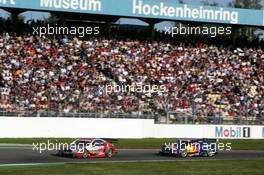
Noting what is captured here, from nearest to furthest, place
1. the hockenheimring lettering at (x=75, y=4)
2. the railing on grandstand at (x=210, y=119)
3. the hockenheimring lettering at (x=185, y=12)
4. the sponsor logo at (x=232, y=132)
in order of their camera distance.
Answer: the railing on grandstand at (x=210, y=119), the sponsor logo at (x=232, y=132), the hockenheimring lettering at (x=75, y=4), the hockenheimring lettering at (x=185, y=12)

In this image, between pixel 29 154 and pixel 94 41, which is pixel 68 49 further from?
pixel 29 154

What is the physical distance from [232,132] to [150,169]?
2272 centimetres

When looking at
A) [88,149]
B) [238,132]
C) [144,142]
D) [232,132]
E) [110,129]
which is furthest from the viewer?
[238,132]

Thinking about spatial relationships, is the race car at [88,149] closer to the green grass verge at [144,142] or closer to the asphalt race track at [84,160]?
the asphalt race track at [84,160]

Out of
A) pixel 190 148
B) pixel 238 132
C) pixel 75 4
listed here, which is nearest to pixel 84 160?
pixel 190 148

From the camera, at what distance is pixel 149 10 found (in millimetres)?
52875

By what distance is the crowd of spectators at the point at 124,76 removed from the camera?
4244 cm

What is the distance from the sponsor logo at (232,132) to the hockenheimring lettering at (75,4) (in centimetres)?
1354

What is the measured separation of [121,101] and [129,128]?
6.53ft

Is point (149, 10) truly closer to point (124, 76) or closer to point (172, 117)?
point (124, 76)

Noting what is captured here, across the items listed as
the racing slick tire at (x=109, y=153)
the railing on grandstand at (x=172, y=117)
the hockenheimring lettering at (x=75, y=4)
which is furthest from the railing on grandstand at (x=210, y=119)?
the racing slick tire at (x=109, y=153)

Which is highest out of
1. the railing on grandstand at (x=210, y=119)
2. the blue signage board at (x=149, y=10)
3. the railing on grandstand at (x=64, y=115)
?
the blue signage board at (x=149, y=10)

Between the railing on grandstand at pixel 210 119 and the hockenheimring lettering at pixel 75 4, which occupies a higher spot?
the hockenheimring lettering at pixel 75 4

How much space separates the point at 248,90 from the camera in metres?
51.6
